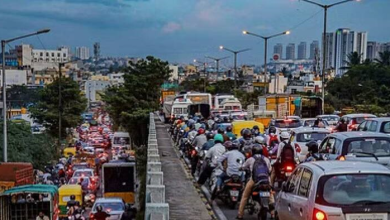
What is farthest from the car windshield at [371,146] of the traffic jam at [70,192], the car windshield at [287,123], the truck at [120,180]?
the truck at [120,180]

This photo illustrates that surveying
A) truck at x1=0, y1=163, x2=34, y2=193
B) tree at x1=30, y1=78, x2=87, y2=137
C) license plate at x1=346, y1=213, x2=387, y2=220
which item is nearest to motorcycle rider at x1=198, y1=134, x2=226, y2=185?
license plate at x1=346, y1=213, x2=387, y2=220

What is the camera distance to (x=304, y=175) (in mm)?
9484

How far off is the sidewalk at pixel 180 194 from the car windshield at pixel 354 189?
229 inches

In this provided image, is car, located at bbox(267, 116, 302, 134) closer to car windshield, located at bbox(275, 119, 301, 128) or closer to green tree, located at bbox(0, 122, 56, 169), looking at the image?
car windshield, located at bbox(275, 119, 301, 128)

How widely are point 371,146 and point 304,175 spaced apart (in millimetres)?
5602

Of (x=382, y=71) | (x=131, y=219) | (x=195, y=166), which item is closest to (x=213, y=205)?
(x=131, y=219)

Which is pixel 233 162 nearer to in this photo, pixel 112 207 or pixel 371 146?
pixel 371 146

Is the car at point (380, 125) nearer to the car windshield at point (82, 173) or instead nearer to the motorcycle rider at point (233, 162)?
the motorcycle rider at point (233, 162)

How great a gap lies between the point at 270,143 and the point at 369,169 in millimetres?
11409

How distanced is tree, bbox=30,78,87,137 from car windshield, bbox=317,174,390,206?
55.3 m

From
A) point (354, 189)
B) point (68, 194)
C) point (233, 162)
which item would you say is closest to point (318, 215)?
point (354, 189)

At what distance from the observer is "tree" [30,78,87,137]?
6278cm

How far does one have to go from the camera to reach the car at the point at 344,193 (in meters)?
8.09

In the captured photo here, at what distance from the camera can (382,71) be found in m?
76.6
